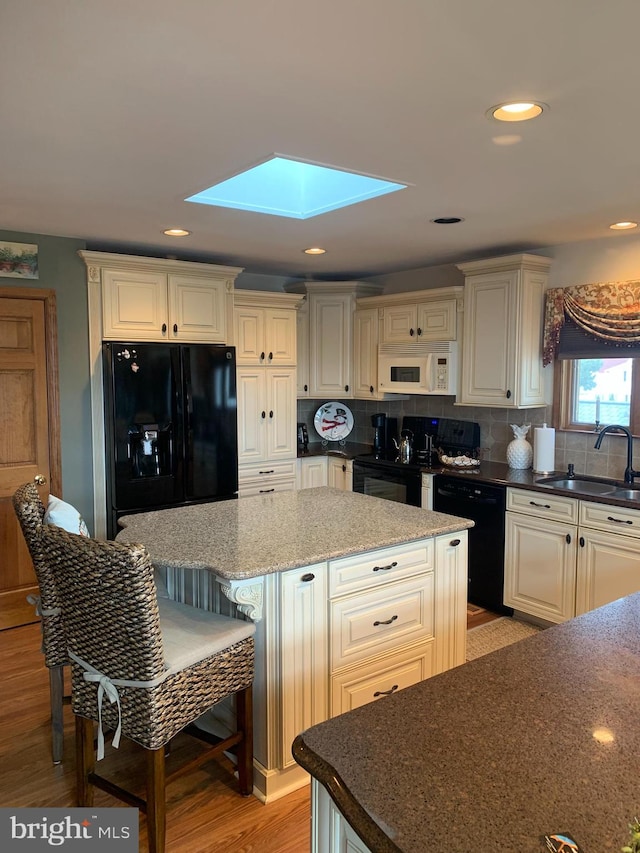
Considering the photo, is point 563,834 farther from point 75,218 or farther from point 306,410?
point 306,410

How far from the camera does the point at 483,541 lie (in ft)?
13.2

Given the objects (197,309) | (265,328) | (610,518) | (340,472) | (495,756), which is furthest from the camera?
(340,472)

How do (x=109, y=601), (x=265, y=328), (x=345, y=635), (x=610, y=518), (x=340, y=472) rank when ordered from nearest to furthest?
(x=109, y=601), (x=345, y=635), (x=610, y=518), (x=265, y=328), (x=340, y=472)

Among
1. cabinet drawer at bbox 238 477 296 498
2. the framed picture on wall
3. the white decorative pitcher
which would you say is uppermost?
the framed picture on wall

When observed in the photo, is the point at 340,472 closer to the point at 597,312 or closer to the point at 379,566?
the point at 597,312

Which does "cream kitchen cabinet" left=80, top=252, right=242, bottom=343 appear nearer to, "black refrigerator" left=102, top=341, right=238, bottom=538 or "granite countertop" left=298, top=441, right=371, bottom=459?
"black refrigerator" left=102, top=341, right=238, bottom=538

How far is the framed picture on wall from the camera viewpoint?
3.68 meters

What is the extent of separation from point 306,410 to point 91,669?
3.94 metres

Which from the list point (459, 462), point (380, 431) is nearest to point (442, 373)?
point (459, 462)

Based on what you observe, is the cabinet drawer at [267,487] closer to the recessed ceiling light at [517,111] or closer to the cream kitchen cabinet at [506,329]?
the cream kitchen cabinet at [506,329]

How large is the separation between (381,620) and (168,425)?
213cm

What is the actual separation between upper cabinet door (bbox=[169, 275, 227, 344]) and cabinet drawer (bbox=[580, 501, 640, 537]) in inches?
106

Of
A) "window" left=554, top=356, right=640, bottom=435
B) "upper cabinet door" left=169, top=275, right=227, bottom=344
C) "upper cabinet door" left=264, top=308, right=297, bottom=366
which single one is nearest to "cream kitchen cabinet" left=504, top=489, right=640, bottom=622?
"window" left=554, top=356, right=640, bottom=435

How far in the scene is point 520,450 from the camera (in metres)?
4.21
